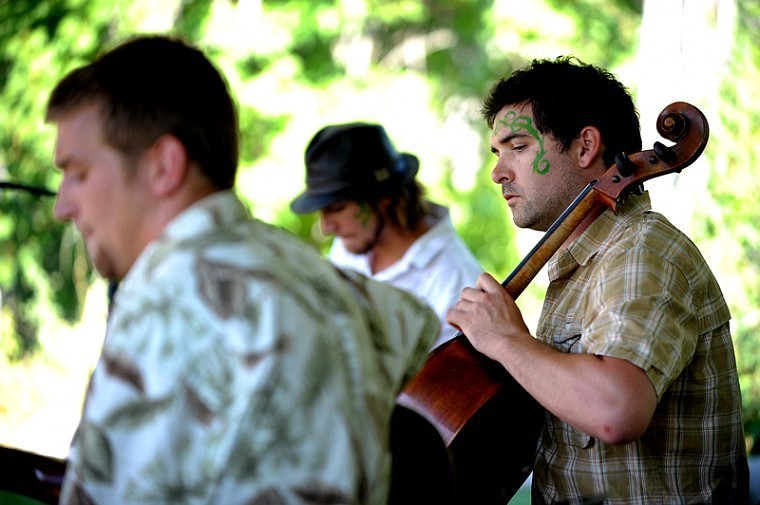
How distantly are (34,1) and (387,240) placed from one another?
451cm

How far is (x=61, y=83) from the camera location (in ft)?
4.52

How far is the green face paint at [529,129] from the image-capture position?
7.32 feet

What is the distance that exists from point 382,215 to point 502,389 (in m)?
1.66

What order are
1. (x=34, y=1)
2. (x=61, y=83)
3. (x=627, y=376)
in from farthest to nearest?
(x=34, y=1), (x=627, y=376), (x=61, y=83)

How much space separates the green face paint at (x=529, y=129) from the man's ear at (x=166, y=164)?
1120 mm

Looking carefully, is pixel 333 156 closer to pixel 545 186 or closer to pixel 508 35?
pixel 545 186

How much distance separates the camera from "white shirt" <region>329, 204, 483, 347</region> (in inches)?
138

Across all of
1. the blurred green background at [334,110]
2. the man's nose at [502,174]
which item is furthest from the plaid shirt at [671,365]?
the blurred green background at [334,110]

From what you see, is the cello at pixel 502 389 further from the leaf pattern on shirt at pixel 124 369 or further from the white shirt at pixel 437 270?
the white shirt at pixel 437 270

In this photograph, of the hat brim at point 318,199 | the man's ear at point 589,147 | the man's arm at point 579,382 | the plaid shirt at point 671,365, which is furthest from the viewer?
the hat brim at point 318,199

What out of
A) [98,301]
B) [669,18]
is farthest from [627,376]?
[98,301]

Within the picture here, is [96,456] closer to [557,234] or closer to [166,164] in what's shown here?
[166,164]

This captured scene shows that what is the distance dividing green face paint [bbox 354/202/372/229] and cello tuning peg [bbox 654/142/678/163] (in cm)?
157

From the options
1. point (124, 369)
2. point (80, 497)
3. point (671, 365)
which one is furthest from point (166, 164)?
point (671, 365)
